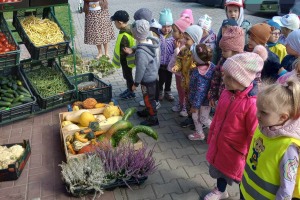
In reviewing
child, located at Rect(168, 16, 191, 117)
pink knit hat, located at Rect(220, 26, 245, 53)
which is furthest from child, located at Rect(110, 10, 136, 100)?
pink knit hat, located at Rect(220, 26, 245, 53)

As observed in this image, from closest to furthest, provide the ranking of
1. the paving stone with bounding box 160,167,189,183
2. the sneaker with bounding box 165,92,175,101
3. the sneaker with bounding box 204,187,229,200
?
the sneaker with bounding box 204,187,229,200
the paving stone with bounding box 160,167,189,183
the sneaker with bounding box 165,92,175,101

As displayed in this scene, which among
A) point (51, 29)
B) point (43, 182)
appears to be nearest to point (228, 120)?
point (43, 182)

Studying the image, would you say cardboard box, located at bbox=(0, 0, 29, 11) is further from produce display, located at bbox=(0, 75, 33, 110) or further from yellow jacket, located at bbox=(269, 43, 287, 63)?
yellow jacket, located at bbox=(269, 43, 287, 63)

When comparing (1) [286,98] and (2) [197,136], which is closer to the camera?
(1) [286,98]

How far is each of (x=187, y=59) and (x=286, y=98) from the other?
2.59m

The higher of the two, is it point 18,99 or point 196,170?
point 18,99

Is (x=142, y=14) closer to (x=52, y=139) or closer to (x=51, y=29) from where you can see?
(x=51, y=29)

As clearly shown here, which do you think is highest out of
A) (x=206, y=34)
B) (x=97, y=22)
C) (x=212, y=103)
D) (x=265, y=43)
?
(x=265, y=43)

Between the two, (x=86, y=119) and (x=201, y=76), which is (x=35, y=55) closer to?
(x=86, y=119)

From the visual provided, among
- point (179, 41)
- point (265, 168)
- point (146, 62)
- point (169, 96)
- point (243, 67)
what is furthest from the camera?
point (169, 96)

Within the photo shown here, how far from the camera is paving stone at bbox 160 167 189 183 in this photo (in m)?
3.59

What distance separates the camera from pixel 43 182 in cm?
355

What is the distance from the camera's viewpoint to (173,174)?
12.0 feet

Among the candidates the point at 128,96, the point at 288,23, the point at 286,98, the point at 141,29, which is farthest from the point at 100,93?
the point at 286,98
